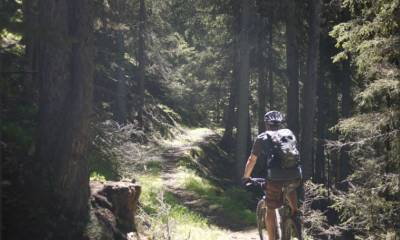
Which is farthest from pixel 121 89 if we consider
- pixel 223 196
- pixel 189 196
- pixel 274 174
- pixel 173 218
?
pixel 274 174

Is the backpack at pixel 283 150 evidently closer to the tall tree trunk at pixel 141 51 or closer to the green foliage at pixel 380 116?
the green foliage at pixel 380 116

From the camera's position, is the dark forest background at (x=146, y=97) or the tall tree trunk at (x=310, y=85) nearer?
the dark forest background at (x=146, y=97)

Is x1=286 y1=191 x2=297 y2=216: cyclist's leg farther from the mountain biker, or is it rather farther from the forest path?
the forest path

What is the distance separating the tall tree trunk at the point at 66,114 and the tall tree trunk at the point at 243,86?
13.0 metres

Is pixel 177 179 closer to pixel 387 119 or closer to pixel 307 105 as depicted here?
pixel 307 105

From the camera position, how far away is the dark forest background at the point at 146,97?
6.90 meters

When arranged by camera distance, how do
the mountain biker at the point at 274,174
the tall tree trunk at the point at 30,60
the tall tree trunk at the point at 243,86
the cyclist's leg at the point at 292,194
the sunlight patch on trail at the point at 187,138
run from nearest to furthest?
the mountain biker at the point at 274,174 < the cyclist's leg at the point at 292,194 < the tall tree trunk at the point at 30,60 < the tall tree trunk at the point at 243,86 < the sunlight patch on trail at the point at 187,138

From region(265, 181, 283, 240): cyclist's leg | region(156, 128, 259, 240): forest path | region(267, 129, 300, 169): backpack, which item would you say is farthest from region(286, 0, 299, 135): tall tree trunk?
region(267, 129, 300, 169): backpack

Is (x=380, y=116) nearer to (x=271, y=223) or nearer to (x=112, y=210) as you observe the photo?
(x=271, y=223)

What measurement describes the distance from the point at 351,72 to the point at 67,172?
1466 cm

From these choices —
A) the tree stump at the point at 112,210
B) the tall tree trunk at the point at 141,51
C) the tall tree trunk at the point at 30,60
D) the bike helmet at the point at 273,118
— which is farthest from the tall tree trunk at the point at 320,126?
the bike helmet at the point at 273,118

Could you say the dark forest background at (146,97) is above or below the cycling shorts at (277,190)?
above

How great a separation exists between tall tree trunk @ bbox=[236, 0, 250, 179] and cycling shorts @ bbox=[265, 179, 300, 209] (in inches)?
523

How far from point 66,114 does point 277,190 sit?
10.5ft
